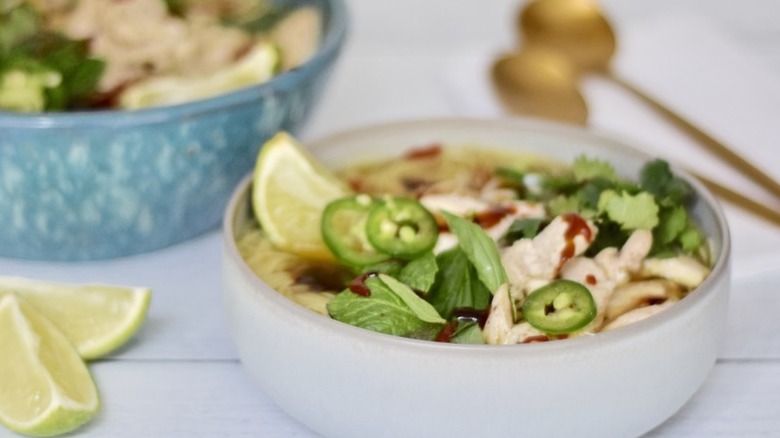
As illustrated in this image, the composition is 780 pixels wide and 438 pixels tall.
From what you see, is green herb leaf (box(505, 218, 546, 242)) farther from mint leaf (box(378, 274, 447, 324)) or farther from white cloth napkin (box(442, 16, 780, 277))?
white cloth napkin (box(442, 16, 780, 277))

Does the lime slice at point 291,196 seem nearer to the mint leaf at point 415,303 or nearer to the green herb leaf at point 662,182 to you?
the mint leaf at point 415,303

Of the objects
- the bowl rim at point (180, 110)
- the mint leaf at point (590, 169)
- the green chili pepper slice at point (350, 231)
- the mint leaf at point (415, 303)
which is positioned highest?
→ the bowl rim at point (180, 110)

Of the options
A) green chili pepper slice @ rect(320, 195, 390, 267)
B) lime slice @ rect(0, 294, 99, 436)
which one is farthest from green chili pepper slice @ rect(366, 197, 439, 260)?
lime slice @ rect(0, 294, 99, 436)

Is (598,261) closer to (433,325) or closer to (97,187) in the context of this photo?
(433,325)

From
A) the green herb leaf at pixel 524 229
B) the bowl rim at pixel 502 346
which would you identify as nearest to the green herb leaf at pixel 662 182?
the bowl rim at pixel 502 346

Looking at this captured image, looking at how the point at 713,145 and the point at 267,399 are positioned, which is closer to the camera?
the point at 267,399

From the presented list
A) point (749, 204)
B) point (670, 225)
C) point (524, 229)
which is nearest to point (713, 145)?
point (749, 204)

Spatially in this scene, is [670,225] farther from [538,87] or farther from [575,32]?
[575,32]
